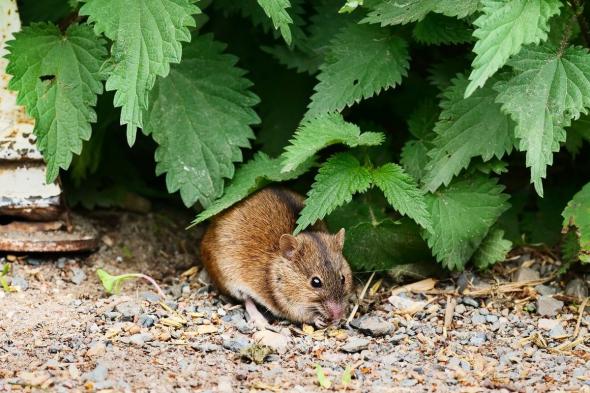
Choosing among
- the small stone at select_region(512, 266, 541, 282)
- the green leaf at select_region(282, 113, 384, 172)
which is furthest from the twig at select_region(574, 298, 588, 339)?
the green leaf at select_region(282, 113, 384, 172)

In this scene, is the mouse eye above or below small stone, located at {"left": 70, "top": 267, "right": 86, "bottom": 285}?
above

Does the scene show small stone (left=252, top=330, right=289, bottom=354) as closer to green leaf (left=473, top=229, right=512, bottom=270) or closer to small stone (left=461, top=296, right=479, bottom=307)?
small stone (left=461, top=296, right=479, bottom=307)

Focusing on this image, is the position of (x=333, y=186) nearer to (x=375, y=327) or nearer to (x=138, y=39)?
(x=375, y=327)

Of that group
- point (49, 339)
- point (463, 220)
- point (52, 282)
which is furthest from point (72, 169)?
point (463, 220)

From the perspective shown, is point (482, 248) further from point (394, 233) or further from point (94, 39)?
point (94, 39)

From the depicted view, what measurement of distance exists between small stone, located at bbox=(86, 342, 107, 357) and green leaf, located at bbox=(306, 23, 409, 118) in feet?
5.70

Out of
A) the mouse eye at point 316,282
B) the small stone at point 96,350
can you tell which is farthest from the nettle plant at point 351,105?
the small stone at point 96,350

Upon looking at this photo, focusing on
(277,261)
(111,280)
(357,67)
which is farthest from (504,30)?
(111,280)

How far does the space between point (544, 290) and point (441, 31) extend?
5.39ft

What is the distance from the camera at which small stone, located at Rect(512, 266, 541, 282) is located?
5.43m

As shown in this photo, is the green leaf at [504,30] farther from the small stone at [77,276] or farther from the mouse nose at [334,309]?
the small stone at [77,276]

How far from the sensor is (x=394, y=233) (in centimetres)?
536

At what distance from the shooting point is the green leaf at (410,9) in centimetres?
473

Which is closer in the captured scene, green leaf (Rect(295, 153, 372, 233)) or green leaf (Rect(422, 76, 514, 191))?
green leaf (Rect(295, 153, 372, 233))
